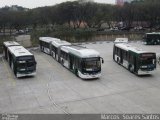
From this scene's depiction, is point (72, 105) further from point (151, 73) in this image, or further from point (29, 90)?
point (151, 73)

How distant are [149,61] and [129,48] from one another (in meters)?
3.68

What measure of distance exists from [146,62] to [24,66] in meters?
11.3

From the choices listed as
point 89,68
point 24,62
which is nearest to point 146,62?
point 89,68

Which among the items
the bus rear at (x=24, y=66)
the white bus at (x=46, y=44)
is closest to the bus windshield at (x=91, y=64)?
the bus rear at (x=24, y=66)

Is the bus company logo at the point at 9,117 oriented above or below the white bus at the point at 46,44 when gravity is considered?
below

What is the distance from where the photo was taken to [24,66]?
28.8m

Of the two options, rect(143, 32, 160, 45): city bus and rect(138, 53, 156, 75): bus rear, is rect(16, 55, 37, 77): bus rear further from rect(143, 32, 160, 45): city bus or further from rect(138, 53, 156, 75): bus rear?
rect(143, 32, 160, 45): city bus

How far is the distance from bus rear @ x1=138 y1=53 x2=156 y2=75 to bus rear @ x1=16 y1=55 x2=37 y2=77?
397 inches

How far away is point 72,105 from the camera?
2050cm

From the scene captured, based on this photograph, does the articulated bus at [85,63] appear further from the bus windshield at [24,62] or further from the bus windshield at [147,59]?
the bus windshield at [24,62]

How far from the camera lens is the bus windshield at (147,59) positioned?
2836 centimetres

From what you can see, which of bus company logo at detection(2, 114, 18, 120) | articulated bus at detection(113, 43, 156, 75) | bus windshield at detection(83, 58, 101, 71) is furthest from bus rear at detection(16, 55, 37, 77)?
bus company logo at detection(2, 114, 18, 120)

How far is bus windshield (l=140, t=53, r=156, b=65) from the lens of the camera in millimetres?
28359

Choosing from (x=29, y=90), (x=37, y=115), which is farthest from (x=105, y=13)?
(x=37, y=115)
